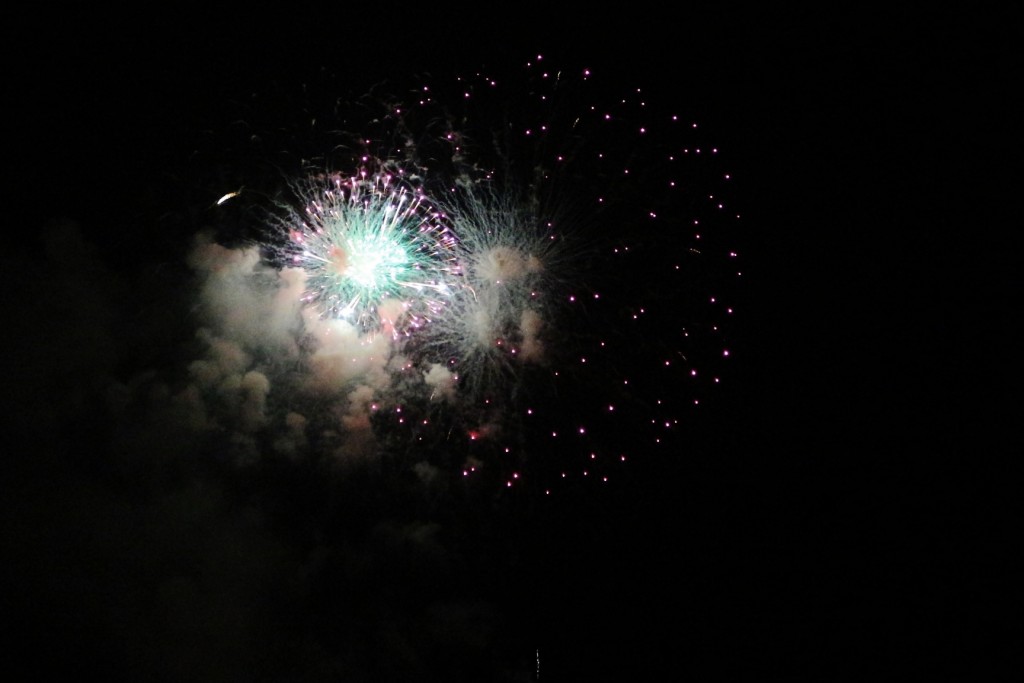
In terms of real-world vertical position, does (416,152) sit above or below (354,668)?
above

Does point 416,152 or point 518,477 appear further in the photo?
point 518,477

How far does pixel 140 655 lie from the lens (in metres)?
8.66

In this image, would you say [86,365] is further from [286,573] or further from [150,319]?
[286,573]

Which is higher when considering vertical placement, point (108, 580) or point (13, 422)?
point (13, 422)

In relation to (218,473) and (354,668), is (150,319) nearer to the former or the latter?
(218,473)

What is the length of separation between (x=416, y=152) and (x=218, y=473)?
18.6ft

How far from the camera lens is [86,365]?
26.8 feet

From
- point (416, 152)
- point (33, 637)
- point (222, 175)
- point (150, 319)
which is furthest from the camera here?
point (33, 637)

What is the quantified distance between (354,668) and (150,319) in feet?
20.9

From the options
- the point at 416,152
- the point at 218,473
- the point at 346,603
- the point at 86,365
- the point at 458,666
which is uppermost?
the point at 416,152

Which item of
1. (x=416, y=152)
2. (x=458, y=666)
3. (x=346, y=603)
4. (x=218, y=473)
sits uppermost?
(x=416, y=152)

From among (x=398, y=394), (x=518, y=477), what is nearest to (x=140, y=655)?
(x=398, y=394)

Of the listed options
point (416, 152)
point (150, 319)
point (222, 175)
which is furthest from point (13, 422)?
point (416, 152)

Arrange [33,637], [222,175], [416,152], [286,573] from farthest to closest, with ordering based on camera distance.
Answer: [286,573] → [33,637] → [222,175] → [416,152]
